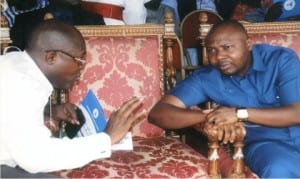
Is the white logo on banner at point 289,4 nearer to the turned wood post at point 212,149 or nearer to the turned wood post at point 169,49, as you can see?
the turned wood post at point 169,49

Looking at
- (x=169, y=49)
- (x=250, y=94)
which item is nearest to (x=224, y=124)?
(x=250, y=94)

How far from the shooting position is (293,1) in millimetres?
4211

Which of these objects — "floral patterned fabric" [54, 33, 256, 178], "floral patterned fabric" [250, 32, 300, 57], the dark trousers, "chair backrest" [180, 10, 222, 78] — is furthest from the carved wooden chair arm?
"chair backrest" [180, 10, 222, 78]

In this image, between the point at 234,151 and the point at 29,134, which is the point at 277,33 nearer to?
the point at 234,151

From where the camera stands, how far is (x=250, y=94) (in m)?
2.77

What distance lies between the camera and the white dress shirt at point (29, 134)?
1.83 meters

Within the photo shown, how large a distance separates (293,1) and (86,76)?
2012 millimetres

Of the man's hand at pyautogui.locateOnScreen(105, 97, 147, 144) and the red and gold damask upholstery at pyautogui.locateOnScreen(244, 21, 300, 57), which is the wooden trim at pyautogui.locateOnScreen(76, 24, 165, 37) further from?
the man's hand at pyautogui.locateOnScreen(105, 97, 147, 144)

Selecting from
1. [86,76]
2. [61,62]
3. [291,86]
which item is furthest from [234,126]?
[86,76]

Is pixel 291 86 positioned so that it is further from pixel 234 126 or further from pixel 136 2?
pixel 136 2

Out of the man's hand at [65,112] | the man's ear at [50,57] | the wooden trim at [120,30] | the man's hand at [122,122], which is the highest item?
the wooden trim at [120,30]

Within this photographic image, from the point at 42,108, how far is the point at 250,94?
1268 mm

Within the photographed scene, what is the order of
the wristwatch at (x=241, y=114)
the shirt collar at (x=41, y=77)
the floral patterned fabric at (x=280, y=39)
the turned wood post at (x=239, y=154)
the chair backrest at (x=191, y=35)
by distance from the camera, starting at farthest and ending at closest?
the chair backrest at (x=191, y=35), the floral patterned fabric at (x=280, y=39), the wristwatch at (x=241, y=114), the turned wood post at (x=239, y=154), the shirt collar at (x=41, y=77)

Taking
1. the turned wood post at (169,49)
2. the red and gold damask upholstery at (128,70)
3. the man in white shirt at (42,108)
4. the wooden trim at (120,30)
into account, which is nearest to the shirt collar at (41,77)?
the man in white shirt at (42,108)
